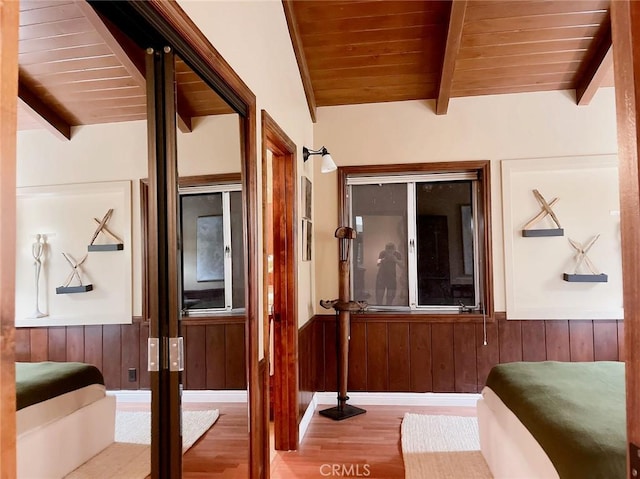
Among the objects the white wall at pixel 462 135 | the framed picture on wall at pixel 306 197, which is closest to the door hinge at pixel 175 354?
the framed picture on wall at pixel 306 197

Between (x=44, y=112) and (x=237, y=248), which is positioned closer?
(x=44, y=112)

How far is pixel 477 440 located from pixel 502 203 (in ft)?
6.51

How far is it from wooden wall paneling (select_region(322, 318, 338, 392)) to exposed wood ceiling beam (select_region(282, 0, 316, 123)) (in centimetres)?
196

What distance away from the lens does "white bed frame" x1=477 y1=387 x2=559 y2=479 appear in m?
1.83

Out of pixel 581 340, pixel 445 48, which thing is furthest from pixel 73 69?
pixel 581 340

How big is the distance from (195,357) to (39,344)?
669mm

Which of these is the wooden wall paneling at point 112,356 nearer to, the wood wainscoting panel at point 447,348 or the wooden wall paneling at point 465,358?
the wood wainscoting panel at point 447,348

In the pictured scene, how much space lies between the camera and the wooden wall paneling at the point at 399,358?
391 centimetres

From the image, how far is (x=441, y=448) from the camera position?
2.95 m

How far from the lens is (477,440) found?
306 centimetres

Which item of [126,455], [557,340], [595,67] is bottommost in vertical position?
[557,340]

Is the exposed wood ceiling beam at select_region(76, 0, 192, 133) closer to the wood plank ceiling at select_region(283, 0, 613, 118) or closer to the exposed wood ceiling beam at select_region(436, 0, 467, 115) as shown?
the wood plank ceiling at select_region(283, 0, 613, 118)

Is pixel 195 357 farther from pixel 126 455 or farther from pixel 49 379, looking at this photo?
pixel 49 379

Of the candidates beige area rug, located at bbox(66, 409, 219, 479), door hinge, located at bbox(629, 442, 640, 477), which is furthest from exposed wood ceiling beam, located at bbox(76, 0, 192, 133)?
door hinge, located at bbox(629, 442, 640, 477)
